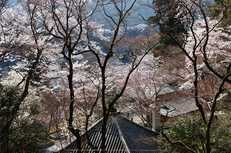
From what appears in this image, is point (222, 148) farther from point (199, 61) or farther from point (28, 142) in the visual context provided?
point (199, 61)

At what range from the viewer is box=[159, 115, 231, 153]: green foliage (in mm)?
4527

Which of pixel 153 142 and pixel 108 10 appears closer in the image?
pixel 108 10

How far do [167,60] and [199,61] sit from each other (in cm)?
225

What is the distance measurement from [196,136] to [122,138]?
2.20 m

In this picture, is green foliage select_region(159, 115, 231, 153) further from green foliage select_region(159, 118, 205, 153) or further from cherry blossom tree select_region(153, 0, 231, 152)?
cherry blossom tree select_region(153, 0, 231, 152)

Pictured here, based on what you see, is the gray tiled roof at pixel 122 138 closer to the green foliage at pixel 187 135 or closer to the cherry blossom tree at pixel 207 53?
the green foliage at pixel 187 135

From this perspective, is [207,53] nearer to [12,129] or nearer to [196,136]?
[196,136]

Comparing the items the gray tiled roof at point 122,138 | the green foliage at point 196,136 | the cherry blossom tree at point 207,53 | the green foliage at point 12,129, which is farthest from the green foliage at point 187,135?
the green foliage at point 12,129

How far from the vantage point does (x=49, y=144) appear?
1035 centimetres

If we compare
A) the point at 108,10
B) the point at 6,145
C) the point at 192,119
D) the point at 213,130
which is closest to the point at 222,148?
the point at 213,130

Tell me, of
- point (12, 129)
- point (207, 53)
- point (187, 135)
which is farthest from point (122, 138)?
point (207, 53)

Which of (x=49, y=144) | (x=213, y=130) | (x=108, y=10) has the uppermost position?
(x=108, y=10)

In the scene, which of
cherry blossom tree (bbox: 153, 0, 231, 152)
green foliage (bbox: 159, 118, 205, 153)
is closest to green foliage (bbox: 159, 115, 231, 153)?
green foliage (bbox: 159, 118, 205, 153)

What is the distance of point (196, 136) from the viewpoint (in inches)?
200
